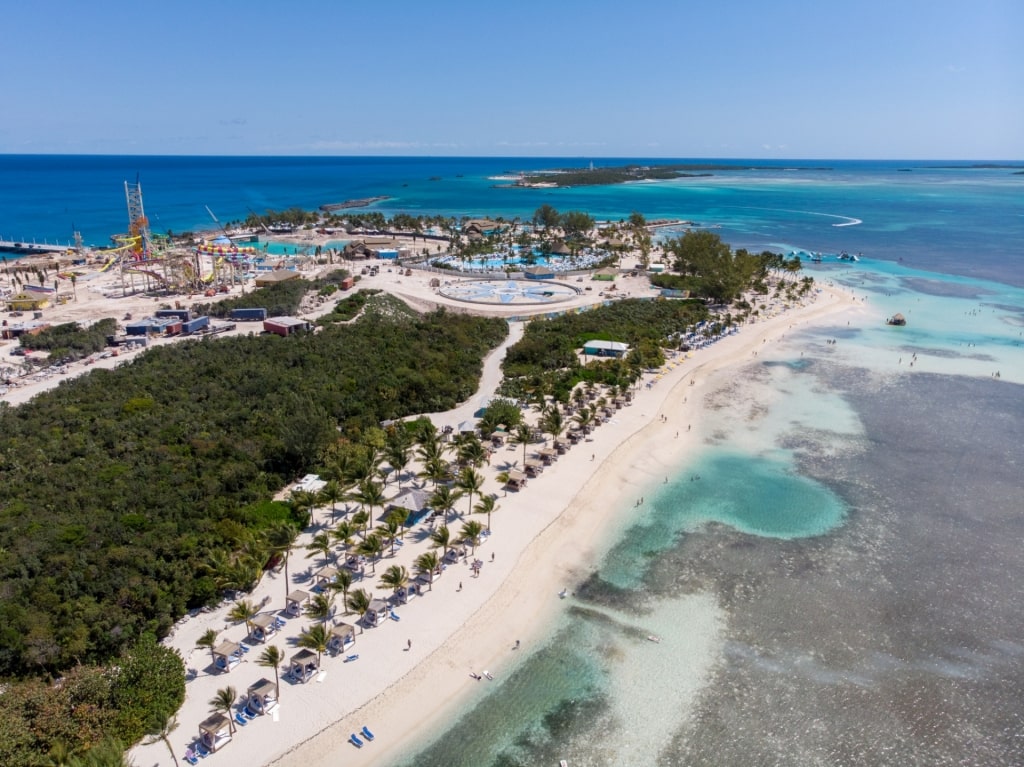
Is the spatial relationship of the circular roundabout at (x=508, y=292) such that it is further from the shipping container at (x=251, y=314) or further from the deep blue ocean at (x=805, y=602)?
the deep blue ocean at (x=805, y=602)

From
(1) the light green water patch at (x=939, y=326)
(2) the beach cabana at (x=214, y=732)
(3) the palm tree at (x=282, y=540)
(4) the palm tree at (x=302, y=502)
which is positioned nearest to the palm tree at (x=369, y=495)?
(4) the palm tree at (x=302, y=502)

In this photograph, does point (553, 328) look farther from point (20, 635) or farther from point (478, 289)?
point (20, 635)

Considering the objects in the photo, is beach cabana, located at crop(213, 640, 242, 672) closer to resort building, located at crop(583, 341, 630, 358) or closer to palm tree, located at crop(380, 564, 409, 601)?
palm tree, located at crop(380, 564, 409, 601)

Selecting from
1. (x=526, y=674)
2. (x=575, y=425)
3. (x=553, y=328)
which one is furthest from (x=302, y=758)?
(x=553, y=328)

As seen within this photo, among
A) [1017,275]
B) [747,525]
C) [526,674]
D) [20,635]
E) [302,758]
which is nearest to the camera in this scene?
[302,758]

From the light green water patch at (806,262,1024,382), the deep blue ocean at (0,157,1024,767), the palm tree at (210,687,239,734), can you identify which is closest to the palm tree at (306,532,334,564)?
the palm tree at (210,687,239,734)

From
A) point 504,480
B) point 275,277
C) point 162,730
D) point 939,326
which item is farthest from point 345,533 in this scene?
point 939,326
